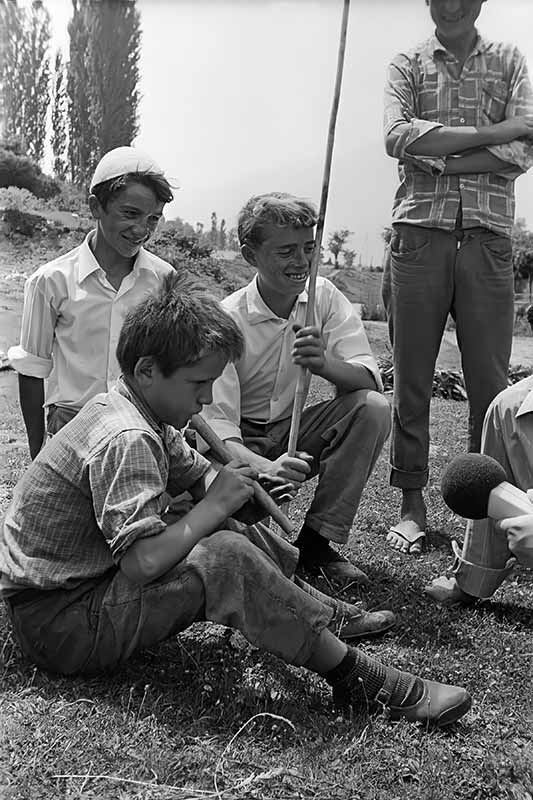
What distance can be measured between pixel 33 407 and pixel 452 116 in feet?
7.74

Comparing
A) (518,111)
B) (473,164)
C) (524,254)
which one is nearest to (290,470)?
(473,164)

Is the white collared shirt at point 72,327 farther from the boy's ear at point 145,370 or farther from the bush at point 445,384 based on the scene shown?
the bush at point 445,384

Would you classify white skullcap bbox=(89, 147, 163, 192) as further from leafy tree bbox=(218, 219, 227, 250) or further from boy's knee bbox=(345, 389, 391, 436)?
leafy tree bbox=(218, 219, 227, 250)

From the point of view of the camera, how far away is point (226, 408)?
388 centimetres

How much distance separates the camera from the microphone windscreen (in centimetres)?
244

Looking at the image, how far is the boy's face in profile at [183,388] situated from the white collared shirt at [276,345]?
1234mm

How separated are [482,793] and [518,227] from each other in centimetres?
1052

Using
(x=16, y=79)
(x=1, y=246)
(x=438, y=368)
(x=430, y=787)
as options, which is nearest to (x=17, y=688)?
(x=430, y=787)

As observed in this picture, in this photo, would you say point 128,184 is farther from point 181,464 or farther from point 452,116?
point 452,116

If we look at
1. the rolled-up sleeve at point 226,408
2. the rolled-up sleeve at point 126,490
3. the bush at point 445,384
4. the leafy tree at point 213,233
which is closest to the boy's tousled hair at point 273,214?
the rolled-up sleeve at point 226,408

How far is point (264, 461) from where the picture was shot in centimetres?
361

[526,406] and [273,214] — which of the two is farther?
[273,214]

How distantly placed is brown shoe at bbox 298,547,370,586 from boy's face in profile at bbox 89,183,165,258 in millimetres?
1524

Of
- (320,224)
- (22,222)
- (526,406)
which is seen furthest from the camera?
(22,222)
